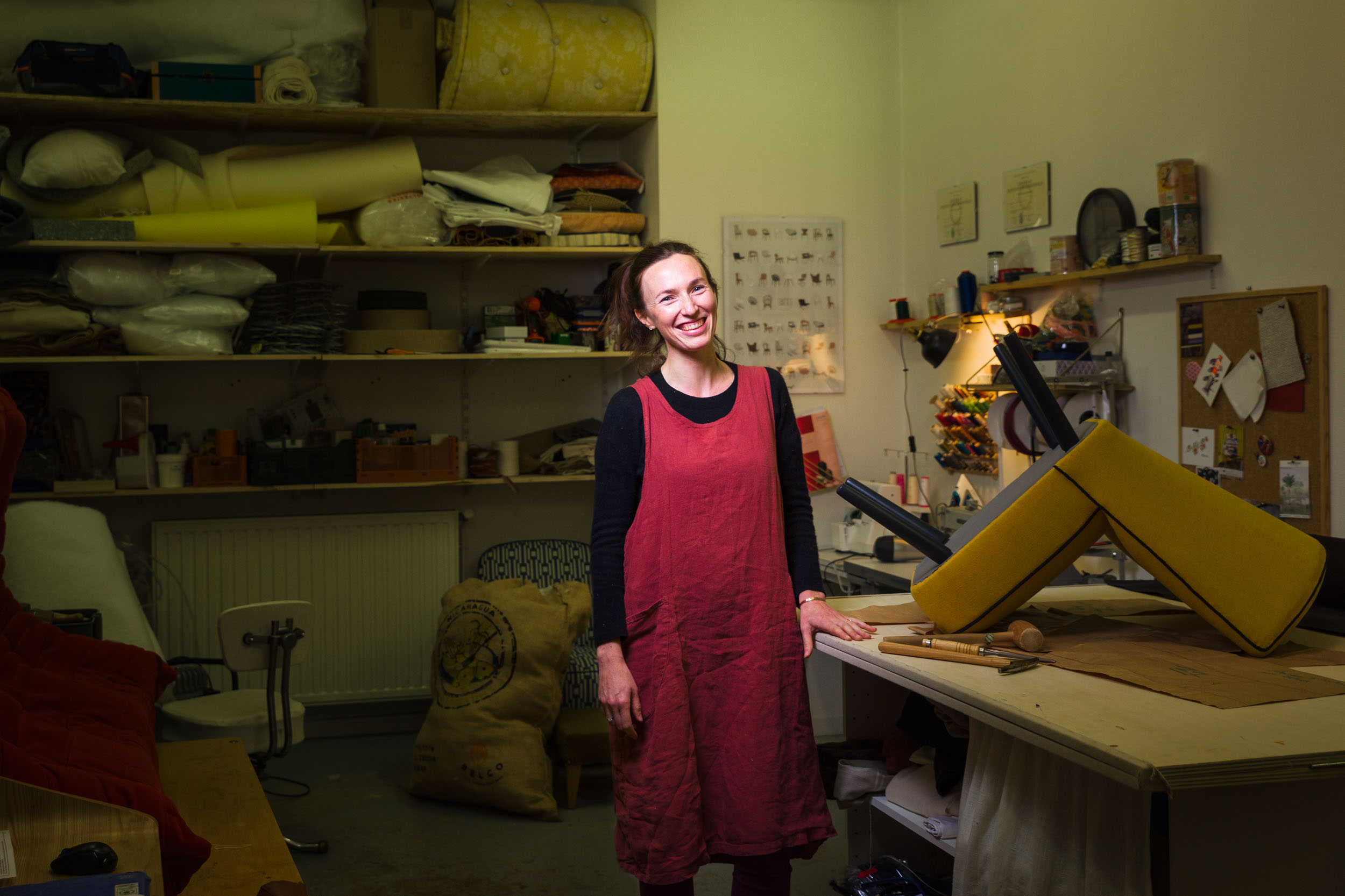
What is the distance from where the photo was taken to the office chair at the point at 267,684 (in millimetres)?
3232

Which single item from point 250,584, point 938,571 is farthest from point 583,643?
point 938,571

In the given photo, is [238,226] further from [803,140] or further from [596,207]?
[803,140]

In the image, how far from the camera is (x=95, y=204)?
385cm

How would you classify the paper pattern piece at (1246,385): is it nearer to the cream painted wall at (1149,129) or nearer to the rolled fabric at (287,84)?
the cream painted wall at (1149,129)

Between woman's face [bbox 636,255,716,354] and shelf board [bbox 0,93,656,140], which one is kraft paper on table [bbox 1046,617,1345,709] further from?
shelf board [bbox 0,93,656,140]

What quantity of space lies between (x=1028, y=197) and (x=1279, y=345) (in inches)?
44.9

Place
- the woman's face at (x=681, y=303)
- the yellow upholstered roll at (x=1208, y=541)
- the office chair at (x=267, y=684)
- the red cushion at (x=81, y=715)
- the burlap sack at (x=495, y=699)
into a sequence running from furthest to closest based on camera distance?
the burlap sack at (x=495, y=699), the office chair at (x=267, y=684), the woman's face at (x=681, y=303), the red cushion at (x=81, y=715), the yellow upholstered roll at (x=1208, y=541)

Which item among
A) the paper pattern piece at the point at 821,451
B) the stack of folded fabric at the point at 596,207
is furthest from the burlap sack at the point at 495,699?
the stack of folded fabric at the point at 596,207

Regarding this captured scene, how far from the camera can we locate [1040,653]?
170 cm

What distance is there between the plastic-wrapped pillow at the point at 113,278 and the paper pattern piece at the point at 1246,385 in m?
3.47

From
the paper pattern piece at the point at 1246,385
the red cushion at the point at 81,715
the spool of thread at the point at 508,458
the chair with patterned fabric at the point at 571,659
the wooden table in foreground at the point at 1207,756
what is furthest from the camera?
the spool of thread at the point at 508,458

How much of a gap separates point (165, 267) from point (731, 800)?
3135mm

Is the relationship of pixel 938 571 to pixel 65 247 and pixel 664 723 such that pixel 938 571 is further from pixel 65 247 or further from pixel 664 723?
pixel 65 247

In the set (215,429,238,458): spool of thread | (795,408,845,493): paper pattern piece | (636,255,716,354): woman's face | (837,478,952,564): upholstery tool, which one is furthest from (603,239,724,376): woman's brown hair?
(215,429,238,458): spool of thread
